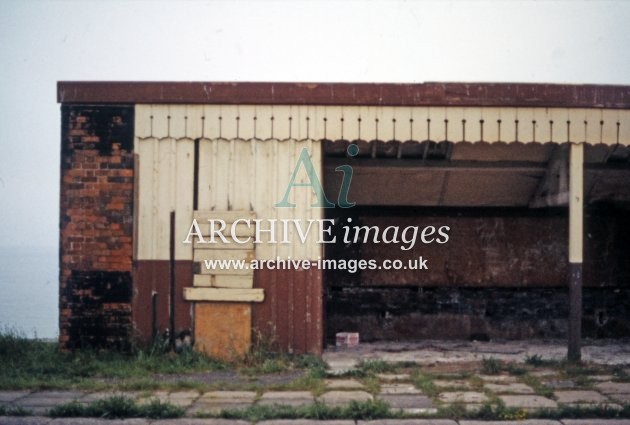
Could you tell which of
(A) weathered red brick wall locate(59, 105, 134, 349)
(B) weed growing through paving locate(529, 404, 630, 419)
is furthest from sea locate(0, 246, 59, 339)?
(B) weed growing through paving locate(529, 404, 630, 419)

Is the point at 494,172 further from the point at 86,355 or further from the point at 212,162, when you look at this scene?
the point at 86,355

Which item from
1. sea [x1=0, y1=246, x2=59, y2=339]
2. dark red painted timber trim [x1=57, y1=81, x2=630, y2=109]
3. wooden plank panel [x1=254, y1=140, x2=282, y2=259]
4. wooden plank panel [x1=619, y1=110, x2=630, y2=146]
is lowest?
sea [x1=0, y1=246, x2=59, y2=339]

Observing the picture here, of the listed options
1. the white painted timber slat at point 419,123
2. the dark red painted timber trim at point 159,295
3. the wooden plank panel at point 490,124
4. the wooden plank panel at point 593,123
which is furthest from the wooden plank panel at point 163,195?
the wooden plank panel at point 593,123

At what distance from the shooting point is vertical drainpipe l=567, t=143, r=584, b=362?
28.7ft

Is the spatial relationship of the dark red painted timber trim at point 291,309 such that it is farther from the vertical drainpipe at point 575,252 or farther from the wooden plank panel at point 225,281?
the vertical drainpipe at point 575,252

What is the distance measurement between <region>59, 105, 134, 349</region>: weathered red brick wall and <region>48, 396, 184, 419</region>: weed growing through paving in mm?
2739

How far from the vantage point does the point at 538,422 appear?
19.4ft

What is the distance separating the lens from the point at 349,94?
349 inches

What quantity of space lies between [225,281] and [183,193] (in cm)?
136

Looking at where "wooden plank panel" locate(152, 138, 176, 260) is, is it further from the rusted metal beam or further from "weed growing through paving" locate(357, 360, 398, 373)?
the rusted metal beam

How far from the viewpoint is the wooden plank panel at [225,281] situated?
8953 millimetres

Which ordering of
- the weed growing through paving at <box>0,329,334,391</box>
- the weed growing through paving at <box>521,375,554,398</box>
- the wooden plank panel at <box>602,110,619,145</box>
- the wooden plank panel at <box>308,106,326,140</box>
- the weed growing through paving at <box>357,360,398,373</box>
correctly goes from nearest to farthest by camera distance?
the weed growing through paving at <box>521,375,554,398</box> → the weed growing through paving at <box>0,329,334,391</box> → the weed growing through paving at <box>357,360,398,373</box> → the wooden plank panel at <box>602,110,619,145</box> → the wooden plank panel at <box>308,106,326,140</box>

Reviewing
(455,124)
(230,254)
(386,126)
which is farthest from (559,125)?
(230,254)

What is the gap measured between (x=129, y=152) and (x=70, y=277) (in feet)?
6.25
